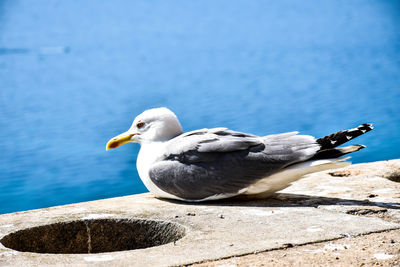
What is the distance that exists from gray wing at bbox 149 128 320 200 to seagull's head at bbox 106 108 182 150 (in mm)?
185

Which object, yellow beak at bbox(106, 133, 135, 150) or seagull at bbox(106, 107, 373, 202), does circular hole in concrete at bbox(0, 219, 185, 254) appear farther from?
yellow beak at bbox(106, 133, 135, 150)

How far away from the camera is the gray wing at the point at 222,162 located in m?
2.36

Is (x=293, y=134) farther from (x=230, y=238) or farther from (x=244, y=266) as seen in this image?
(x=244, y=266)

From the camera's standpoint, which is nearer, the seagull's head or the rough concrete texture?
the rough concrete texture

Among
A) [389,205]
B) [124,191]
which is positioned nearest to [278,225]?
[389,205]

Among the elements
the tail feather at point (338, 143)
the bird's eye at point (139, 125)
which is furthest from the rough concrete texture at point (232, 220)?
the bird's eye at point (139, 125)

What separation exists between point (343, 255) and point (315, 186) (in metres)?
1.06

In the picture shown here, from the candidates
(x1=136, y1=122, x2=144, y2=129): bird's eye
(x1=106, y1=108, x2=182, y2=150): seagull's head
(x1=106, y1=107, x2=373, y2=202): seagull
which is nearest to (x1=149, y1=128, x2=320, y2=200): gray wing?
(x1=106, y1=107, x2=373, y2=202): seagull

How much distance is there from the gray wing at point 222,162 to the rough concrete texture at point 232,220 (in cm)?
8

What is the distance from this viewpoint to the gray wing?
236 centimetres

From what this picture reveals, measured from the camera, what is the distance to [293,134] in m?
2.50

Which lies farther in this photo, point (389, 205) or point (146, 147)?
point (146, 147)

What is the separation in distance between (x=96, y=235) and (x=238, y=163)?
0.63 m

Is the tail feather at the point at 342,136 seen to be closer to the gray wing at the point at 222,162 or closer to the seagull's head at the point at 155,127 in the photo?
the gray wing at the point at 222,162
